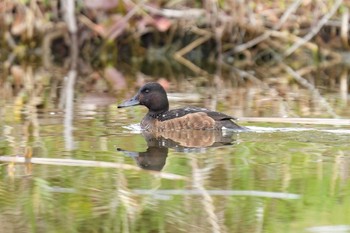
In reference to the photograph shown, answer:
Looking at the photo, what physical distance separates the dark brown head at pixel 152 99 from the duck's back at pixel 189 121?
0.83ft

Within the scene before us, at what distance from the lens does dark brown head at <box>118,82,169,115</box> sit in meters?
8.48

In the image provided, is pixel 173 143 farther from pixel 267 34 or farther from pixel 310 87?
pixel 267 34

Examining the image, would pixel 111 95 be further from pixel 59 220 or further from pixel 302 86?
pixel 59 220

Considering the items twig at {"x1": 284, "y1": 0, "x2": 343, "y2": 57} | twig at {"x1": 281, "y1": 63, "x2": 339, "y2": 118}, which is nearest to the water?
twig at {"x1": 281, "y1": 63, "x2": 339, "y2": 118}

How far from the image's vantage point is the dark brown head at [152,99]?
27.8 feet

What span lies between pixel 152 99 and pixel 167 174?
2.56 m

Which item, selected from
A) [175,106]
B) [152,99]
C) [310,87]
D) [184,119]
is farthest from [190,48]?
[184,119]

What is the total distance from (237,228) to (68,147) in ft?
8.27

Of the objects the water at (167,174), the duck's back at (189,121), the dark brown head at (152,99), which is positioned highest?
the dark brown head at (152,99)

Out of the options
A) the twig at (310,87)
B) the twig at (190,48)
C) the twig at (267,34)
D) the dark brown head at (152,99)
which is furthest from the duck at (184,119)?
the twig at (267,34)

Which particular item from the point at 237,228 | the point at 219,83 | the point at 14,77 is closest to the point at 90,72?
the point at 14,77

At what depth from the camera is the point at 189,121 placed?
8.05 meters

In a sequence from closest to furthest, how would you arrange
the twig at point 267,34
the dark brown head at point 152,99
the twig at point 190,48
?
the dark brown head at point 152,99 < the twig at point 267,34 < the twig at point 190,48

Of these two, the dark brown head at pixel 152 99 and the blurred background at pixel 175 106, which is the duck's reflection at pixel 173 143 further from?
the dark brown head at pixel 152 99
